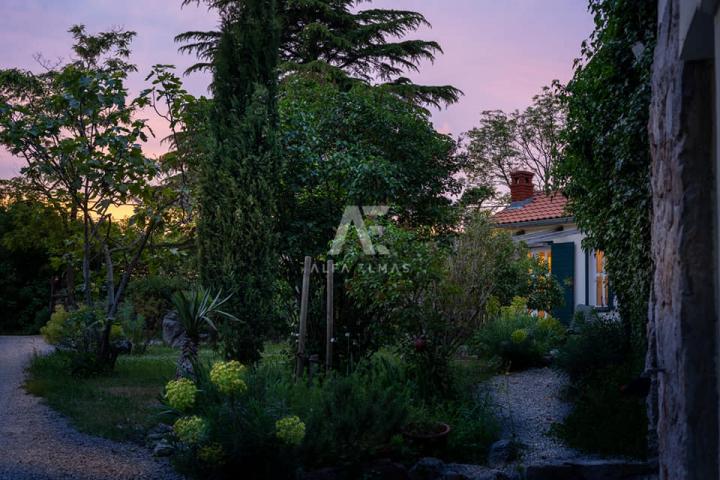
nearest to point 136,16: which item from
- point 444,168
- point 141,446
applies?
point 444,168

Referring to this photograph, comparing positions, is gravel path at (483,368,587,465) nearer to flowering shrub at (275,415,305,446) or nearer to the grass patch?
flowering shrub at (275,415,305,446)

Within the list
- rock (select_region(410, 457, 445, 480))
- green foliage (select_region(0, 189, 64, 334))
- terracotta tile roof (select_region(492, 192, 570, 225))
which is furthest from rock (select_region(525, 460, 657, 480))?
green foliage (select_region(0, 189, 64, 334))

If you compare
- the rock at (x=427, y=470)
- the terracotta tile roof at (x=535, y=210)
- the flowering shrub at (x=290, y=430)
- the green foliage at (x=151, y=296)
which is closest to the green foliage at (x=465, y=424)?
the rock at (x=427, y=470)

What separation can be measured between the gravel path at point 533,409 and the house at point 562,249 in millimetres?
4324

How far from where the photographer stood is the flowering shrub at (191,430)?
4137mm

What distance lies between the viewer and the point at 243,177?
295 inches

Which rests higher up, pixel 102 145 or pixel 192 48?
pixel 192 48

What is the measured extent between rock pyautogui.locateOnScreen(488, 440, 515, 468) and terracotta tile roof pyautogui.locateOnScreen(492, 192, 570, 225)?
10.5 meters

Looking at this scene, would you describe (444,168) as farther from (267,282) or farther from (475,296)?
(267,282)

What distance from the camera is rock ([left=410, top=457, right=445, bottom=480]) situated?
15.5 ft

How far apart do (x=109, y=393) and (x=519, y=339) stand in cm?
544

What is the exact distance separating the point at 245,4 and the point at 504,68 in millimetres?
5202

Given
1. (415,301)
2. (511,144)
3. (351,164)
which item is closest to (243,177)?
(351,164)

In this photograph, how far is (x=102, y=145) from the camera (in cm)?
910
